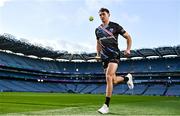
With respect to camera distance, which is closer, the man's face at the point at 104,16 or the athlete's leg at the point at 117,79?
the man's face at the point at 104,16

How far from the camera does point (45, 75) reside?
4476 inches

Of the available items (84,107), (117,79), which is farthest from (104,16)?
(84,107)

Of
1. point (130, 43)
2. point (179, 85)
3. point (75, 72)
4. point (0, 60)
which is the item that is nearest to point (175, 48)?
point (179, 85)

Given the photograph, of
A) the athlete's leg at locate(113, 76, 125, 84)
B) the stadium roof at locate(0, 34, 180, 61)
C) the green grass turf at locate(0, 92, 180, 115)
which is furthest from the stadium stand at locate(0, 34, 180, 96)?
the athlete's leg at locate(113, 76, 125, 84)

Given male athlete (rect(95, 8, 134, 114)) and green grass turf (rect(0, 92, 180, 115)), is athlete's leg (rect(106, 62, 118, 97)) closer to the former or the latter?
male athlete (rect(95, 8, 134, 114))

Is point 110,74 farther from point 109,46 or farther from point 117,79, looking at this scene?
point 109,46

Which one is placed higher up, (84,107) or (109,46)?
(109,46)

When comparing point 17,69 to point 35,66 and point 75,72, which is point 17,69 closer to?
point 35,66

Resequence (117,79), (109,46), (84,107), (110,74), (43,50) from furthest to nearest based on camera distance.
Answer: (43,50) → (84,107) → (117,79) → (109,46) → (110,74)

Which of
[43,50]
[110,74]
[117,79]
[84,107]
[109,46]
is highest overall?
[43,50]

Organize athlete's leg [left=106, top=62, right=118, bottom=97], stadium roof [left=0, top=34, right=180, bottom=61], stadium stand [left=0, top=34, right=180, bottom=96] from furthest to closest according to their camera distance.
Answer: stadium stand [left=0, top=34, right=180, bottom=96], stadium roof [left=0, top=34, right=180, bottom=61], athlete's leg [left=106, top=62, right=118, bottom=97]

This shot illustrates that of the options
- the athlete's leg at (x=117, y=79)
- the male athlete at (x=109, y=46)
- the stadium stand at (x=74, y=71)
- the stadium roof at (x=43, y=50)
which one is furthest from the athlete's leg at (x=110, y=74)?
the stadium stand at (x=74, y=71)

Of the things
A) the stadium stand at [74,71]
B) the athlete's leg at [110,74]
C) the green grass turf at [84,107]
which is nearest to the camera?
the athlete's leg at [110,74]

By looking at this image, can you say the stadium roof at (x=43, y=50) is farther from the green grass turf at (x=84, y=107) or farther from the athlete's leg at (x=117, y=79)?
the athlete's leg at (x=117, y=79)
